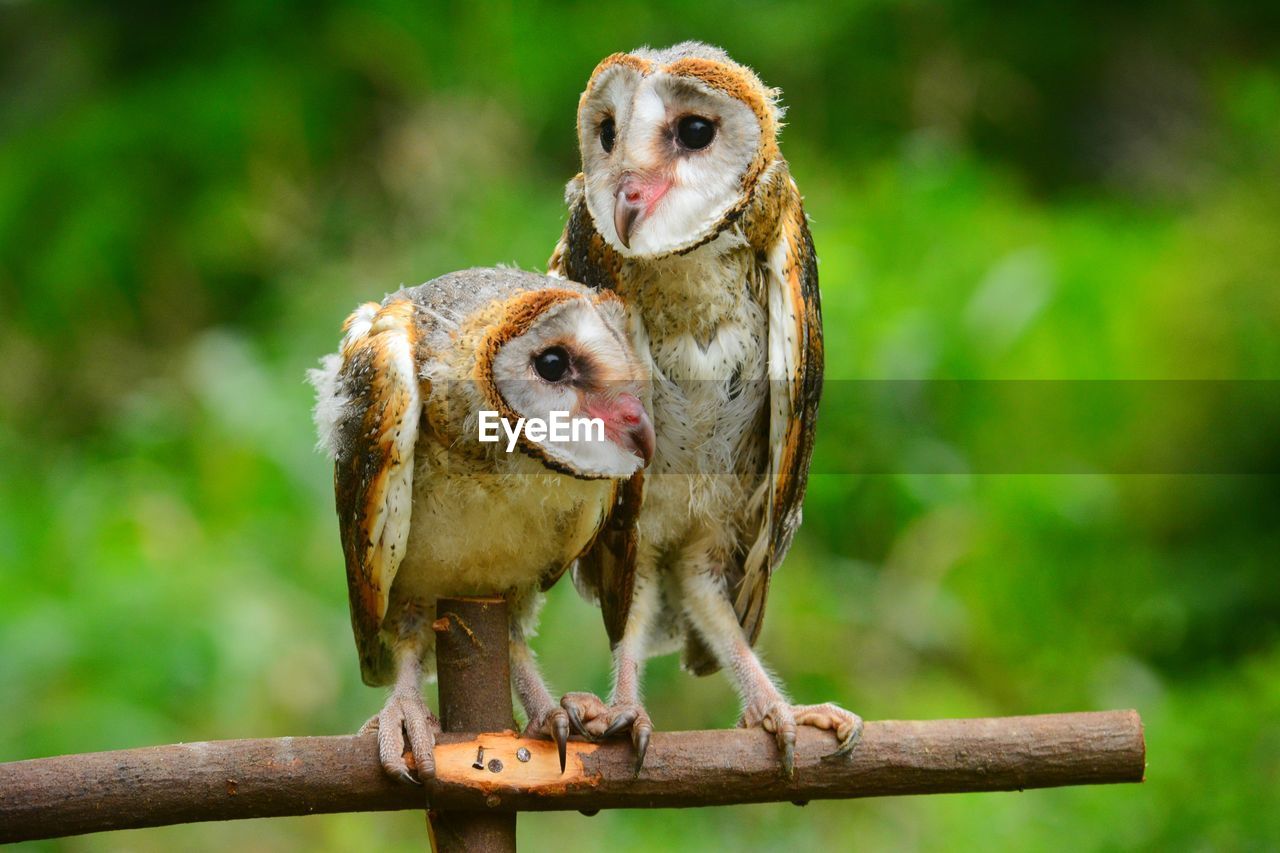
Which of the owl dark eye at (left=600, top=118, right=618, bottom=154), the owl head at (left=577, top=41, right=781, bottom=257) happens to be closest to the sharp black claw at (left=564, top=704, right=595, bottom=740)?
the owl head at (left=577, top=41, right=781, bottom=257)

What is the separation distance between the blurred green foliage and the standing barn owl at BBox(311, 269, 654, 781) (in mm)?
1454

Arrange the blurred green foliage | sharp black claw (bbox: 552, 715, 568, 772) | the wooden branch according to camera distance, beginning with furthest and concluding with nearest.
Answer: the blurred green foliage, sharp black claw (bbox: 552, 715, 568, 772), the wooden branch

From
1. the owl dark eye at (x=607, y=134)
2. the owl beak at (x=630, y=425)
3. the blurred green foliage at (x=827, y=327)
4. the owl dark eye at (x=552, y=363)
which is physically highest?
the owl dark eye at (x=607, y=134)

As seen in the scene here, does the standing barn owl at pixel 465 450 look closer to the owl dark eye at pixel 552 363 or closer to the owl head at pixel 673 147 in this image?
the owl dark eye at pixel 552 363

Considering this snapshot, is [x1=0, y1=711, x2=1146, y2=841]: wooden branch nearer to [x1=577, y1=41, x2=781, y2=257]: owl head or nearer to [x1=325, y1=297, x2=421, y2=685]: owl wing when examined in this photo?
[x1=325, y1=297, x2=421, y2=685]: owl wing

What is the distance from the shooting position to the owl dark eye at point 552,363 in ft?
6.20

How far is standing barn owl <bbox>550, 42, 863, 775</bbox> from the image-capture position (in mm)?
1903

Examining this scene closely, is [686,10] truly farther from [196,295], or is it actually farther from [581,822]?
[581,822]

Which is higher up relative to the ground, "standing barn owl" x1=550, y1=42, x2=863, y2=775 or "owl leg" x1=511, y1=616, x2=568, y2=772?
"standing barn owl" x1=550, y1=42, x2=863, y2=775

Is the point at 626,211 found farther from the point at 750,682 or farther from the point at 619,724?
the point at 750,682

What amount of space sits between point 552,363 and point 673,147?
1.17 ft

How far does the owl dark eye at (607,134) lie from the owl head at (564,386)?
0.77 feet

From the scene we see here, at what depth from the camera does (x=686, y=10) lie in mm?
5223

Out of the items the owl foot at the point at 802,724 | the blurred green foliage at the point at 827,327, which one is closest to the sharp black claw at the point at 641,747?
the owl foot at the point at 802,724
